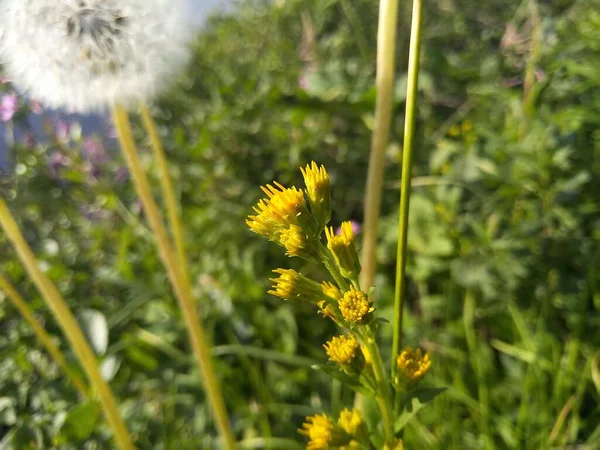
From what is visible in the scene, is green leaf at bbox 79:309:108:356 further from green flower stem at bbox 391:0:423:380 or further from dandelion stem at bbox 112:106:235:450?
green flower stem at bbox 391:0:423:380

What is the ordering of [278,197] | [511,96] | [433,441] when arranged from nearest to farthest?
[278,197], [433,441], [511,96]

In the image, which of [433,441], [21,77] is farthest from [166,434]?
[21,77]

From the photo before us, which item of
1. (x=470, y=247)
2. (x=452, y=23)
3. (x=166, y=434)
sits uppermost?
(x=452, y=23)

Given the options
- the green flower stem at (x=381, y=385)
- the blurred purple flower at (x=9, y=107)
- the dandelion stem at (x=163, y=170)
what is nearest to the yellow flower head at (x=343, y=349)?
the green flower stem at (x=381, y=385)

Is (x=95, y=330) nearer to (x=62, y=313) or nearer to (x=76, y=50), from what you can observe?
(x=62, y=313)

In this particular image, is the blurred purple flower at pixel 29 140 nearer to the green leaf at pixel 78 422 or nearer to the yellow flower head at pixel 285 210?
the green leaf at pixel 78 422

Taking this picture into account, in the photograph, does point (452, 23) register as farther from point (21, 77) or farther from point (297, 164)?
point (21, 77)

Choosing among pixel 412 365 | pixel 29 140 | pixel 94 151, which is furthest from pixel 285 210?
pixel 94 151

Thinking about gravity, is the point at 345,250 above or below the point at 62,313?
above
